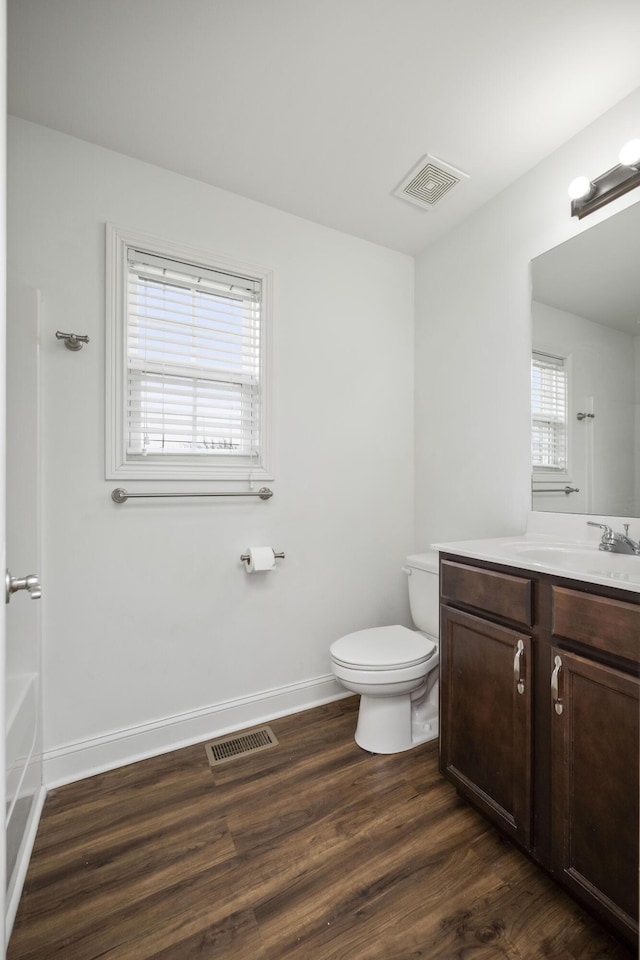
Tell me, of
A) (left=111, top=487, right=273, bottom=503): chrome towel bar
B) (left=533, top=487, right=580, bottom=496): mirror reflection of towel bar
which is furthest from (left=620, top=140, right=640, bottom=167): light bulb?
(left=111, top=487, right=273, bottom=503): chrome towel bar

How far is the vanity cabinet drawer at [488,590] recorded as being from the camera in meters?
1.30

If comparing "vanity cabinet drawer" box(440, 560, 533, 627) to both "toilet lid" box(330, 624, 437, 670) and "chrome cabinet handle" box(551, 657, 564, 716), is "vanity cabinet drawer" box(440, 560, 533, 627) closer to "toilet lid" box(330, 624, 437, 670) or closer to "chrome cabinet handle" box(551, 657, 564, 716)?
"chrome cabinet handle" box(551, 657, 564, 716)

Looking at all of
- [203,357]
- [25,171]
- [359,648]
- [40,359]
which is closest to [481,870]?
[359,648]

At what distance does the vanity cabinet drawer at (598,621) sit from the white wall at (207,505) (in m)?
Answer: 1.28

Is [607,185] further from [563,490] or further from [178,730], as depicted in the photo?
[178,730]

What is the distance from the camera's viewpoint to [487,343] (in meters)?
2.12

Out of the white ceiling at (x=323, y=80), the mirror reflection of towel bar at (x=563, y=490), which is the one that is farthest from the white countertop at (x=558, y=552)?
the white ceiling at (x=323, y=80)

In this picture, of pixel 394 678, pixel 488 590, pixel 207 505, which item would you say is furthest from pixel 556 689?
pixel 207 505

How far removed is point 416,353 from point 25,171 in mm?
1978

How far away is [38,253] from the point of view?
167 centimetres

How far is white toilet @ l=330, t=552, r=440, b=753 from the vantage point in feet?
5.84

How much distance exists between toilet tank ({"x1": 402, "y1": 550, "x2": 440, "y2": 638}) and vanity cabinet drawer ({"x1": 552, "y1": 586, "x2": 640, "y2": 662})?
0.85 m

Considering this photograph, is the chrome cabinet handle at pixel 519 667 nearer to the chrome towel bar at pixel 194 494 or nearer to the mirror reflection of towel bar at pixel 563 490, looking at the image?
the mirror reflection of towel bar at pixel 563 490

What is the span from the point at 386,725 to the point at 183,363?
1798 millimetres
